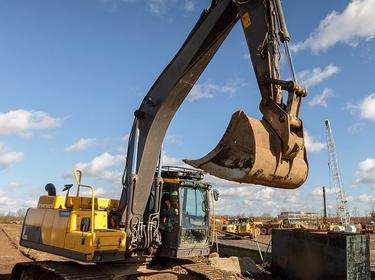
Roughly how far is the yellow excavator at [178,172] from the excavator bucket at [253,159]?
0.02 metres

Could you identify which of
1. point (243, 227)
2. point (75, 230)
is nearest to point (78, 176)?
point (75, 230)

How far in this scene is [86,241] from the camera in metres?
8.28

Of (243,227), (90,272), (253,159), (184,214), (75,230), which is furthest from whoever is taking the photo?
(243,227)

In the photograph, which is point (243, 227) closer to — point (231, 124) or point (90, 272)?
point (90, 272)

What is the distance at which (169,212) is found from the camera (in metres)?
9.80

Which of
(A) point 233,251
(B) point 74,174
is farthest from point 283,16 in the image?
(A) point 233,251

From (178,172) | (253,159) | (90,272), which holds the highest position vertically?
(178,172)

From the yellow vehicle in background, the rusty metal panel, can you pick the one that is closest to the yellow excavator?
the rusty metal panel

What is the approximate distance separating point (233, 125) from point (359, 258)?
4.62 metres

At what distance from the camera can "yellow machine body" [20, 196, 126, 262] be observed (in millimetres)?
8344

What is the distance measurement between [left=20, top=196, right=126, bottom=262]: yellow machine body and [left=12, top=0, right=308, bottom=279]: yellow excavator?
2 cm

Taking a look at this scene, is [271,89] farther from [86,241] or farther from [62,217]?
[62,217]

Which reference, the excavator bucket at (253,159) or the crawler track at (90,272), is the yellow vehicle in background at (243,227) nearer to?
the crawler track at (90,272)

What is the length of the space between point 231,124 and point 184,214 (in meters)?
3.29
